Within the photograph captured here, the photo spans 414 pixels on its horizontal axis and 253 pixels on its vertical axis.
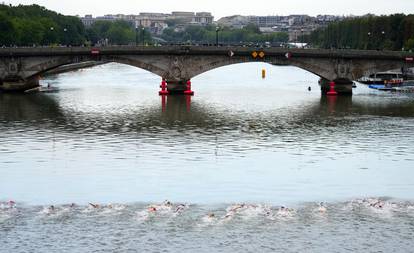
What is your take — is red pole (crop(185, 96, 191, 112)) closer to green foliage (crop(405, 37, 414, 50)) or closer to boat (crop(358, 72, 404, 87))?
boat (crop(358, 72, 404, 87))

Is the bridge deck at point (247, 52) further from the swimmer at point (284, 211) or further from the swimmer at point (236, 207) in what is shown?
the swimmer at point (284, 211)

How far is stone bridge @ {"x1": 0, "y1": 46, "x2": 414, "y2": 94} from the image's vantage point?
9900 centimetres

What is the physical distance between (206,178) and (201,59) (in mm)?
54945

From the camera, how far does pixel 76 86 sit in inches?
4596

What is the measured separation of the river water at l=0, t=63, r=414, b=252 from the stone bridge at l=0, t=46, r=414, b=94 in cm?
1498

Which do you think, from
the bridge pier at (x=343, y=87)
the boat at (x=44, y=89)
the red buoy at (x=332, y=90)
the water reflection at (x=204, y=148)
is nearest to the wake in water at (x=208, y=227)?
the water reflection at (x=204, y=148)

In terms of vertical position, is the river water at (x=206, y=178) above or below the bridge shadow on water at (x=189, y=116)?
below

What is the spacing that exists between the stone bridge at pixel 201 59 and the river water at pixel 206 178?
15.0 m

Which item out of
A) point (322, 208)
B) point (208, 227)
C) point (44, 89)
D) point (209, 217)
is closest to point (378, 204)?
point (322, 208)

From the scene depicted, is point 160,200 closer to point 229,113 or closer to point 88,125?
point 88,125

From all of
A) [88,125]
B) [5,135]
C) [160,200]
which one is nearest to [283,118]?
[88,125]

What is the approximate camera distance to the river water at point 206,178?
3488 cm

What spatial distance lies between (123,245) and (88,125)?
37.1m

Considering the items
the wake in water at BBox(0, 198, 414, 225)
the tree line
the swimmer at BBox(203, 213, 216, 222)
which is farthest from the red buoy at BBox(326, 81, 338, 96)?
the swimmer at BBox(203, 213, 216, 222)
